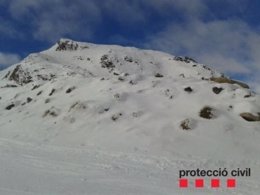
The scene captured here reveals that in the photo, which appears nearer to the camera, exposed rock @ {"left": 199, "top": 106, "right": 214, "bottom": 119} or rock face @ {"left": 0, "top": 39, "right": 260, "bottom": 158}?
rock face @ {"left": 0, "top": 39, "right": 260, "bottom": 158}

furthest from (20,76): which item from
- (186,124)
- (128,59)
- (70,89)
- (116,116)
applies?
(186,124)

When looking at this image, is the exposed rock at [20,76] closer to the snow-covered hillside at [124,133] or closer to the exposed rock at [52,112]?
the snow-covered hillside at [124,133]

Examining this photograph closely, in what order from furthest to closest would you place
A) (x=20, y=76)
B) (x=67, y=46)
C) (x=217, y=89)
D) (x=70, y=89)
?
1. (x=67, y=46)
2. (x=20, y=76)
3. (x=70, y=89)
4. (x=217, y=89)

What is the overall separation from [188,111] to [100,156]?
7445 mm

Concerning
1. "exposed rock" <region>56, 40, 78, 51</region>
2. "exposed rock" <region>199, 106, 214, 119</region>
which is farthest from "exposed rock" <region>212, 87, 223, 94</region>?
"exposed rock" <region>56, 40, 78, 51</region>

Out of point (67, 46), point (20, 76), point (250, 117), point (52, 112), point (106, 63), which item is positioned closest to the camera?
point (250, 117)

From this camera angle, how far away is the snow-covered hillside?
10633 mm

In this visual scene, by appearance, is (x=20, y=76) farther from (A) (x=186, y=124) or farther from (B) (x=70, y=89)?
(A) (x=186, y=124)

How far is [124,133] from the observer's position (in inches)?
752

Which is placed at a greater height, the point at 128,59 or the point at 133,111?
the point at 128,59

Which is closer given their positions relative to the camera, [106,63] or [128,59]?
[106,63]

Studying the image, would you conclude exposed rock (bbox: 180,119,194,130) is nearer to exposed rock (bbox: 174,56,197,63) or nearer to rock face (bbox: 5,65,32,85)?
rock face (bbox: 5,65,32,85)

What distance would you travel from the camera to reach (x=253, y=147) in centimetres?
1733

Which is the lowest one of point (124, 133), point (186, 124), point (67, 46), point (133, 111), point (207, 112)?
point (124, 133)
